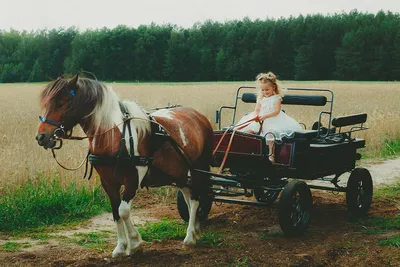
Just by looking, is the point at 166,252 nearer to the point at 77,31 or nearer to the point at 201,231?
the point at 201,231

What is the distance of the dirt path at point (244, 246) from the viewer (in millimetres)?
→ 5453

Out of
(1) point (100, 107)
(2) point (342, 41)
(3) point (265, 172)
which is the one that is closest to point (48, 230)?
(1) point (100, 107)

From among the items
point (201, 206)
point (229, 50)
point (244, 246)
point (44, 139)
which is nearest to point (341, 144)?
point (201, 206)

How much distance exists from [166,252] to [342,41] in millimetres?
65453

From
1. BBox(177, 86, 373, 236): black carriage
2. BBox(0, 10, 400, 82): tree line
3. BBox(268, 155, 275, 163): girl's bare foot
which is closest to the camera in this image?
BBox(177, 86, 373, 236): black carriage

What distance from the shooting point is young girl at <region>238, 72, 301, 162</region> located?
6.91 m

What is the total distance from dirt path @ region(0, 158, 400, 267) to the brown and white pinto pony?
351mm

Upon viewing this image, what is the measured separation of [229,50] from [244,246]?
67.2 meters

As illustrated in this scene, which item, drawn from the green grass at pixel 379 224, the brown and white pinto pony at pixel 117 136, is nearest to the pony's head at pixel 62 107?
the brown and white pinto pony at pixel 117 136

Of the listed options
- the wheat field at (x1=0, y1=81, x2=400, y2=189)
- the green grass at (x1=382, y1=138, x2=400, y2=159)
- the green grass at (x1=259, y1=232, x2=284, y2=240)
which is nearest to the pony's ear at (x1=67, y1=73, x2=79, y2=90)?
the wheat field at (x1=0, y1=81, x2=400, y2=189)

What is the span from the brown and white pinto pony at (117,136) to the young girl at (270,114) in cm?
114

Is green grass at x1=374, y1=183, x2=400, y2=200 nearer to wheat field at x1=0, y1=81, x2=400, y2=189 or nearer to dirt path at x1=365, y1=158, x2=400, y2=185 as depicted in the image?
dirt path at x1=365, y1=158, x2=400, y2=185

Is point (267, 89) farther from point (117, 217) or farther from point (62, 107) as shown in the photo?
point (62, 107)

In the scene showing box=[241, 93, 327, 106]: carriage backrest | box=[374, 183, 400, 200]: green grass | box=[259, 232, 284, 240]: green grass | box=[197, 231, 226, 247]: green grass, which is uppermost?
box=[241, 93, 327, 106]: carriage backrest
